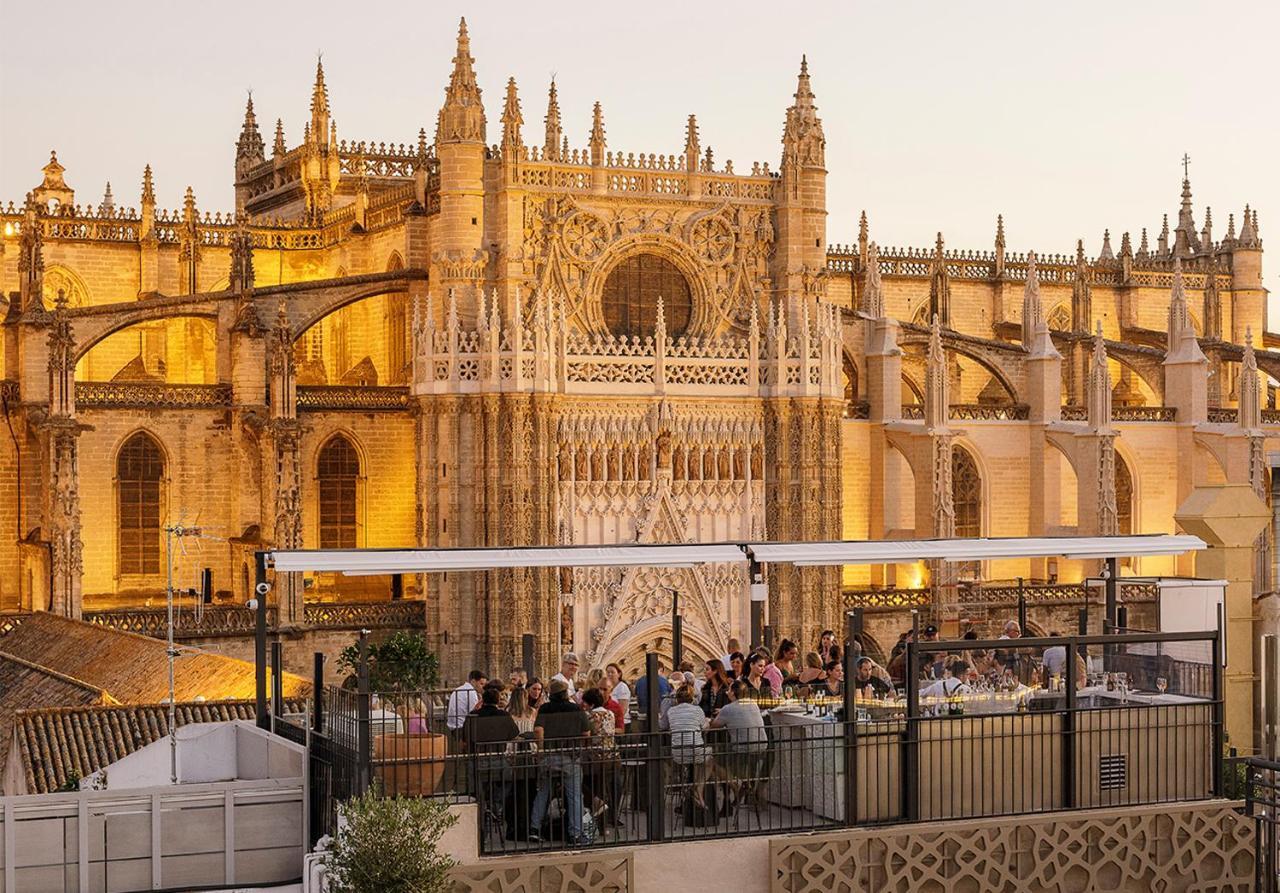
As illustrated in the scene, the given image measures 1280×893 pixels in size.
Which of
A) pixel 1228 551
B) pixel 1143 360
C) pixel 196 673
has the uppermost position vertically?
pixel 1143 360

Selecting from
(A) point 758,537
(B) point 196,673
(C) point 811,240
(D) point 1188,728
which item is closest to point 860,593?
(A) point 758,537

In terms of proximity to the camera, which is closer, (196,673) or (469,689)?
(469,689)

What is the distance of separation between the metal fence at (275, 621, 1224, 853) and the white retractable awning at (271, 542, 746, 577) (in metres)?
1.41

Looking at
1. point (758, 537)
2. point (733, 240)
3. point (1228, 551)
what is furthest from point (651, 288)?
point (1228, 551)

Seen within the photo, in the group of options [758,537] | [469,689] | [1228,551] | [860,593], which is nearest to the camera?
[469,689]

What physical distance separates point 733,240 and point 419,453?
8318mm

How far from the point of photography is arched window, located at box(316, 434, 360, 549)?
149 feet

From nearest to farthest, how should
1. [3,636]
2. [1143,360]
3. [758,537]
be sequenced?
[3,636], [758,537], [1143,360]

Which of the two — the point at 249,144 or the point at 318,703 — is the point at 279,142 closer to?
the point at 249,144

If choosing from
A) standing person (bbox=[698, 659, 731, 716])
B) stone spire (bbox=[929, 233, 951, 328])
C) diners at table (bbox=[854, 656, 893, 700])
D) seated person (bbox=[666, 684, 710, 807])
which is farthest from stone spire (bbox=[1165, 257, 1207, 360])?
seated person (bbox=[666, 684, 710, 807])

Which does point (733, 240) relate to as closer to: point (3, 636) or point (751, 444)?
point (751, 444)

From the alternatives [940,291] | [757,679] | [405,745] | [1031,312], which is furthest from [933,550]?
[940,291]

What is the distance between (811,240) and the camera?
4584 cm

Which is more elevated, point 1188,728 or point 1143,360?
point 1143,360
